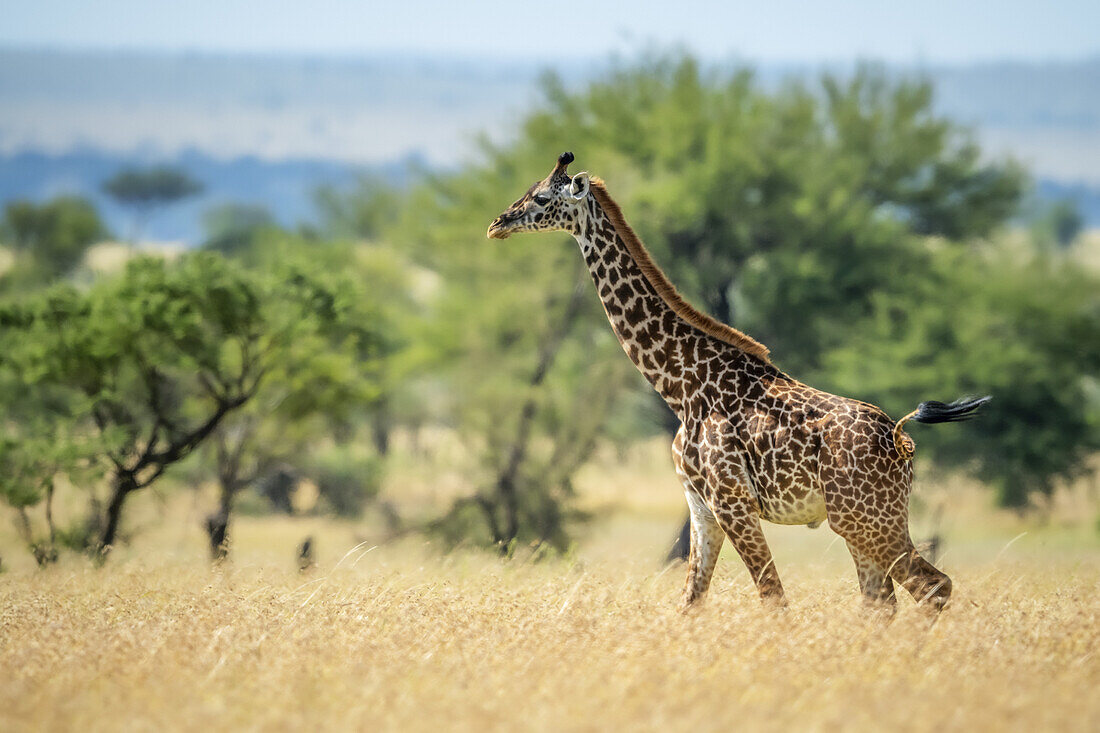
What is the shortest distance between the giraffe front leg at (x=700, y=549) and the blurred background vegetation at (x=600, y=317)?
12.2 m

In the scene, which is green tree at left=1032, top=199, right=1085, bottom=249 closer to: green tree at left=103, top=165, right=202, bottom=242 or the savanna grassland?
green tree at left=103, top=165, right=202, bottom=242

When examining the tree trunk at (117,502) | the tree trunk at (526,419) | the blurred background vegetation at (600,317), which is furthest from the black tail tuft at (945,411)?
the tree trunk at (526,419)

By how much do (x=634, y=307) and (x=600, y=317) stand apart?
20.2 metres

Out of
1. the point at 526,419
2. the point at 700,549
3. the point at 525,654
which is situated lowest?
the point at 526,419

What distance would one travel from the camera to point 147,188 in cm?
9281

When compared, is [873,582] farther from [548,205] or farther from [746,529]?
[548,205]

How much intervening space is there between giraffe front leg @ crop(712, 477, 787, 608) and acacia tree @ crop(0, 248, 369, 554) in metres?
11.6

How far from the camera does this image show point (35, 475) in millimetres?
18750

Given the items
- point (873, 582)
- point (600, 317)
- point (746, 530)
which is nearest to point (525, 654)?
point (746, 530)

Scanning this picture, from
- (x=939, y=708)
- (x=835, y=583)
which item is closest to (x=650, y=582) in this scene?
(x=835, y=583)

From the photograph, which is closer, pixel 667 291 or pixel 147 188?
pixel 667 291

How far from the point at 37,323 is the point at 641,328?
1369 centimetres

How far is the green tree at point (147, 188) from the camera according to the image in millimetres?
92188

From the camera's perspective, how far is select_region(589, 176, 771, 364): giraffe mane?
923 centimetres
